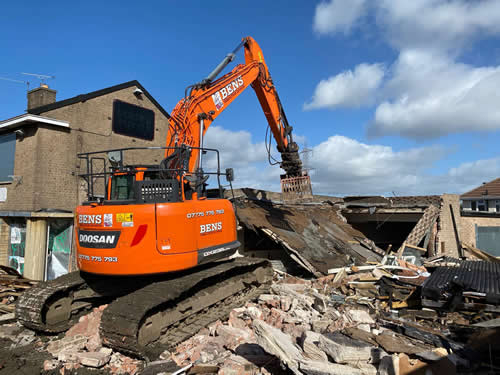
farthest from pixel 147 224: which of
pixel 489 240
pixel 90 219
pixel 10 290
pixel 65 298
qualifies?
pixel 489 240

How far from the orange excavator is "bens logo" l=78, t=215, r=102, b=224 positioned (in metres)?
0.02

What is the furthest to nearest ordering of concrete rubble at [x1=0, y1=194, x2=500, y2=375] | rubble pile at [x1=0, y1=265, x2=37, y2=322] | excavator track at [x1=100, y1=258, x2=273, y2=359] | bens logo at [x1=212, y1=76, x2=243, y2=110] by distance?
bens logo at [x1=212, y1=76, x2=243, y2=110], rubble pile at [x1=0, y1=265, x2=37, y2=322], excavator track at [x1=100, y1=258, x2=273, y2=359], concrete rubble at [x1=0, y1=194, x2=500, y2=375]

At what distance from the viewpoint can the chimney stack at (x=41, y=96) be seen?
48.0 feet

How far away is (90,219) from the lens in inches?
267

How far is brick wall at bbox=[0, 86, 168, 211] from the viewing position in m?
13.2

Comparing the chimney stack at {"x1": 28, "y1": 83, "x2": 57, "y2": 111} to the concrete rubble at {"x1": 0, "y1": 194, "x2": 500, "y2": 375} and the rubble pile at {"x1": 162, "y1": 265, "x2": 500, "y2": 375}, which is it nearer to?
the concrete rubble at {"x1": 0, "y1": 194, "x2": 500, "y2": 375}

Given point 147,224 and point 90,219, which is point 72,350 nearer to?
point 90,219

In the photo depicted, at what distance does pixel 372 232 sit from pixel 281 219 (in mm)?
10093

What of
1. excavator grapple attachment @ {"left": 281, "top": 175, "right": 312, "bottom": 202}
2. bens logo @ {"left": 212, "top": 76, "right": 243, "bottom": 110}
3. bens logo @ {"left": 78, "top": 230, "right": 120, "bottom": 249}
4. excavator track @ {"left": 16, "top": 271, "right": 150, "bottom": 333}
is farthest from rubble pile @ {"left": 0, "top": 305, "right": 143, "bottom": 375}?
excavator grapple attachment @ {"left": 281, "top": 175, "right": 312, "bottom": 202}

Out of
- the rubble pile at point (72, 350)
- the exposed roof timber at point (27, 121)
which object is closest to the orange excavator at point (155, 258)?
the rubble pile at point (72, 350)

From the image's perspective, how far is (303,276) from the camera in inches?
464

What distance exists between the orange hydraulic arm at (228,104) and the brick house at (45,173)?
7.07 meters

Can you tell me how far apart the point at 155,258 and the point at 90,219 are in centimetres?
149

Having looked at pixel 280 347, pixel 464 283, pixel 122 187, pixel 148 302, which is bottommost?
pixel 280 347
